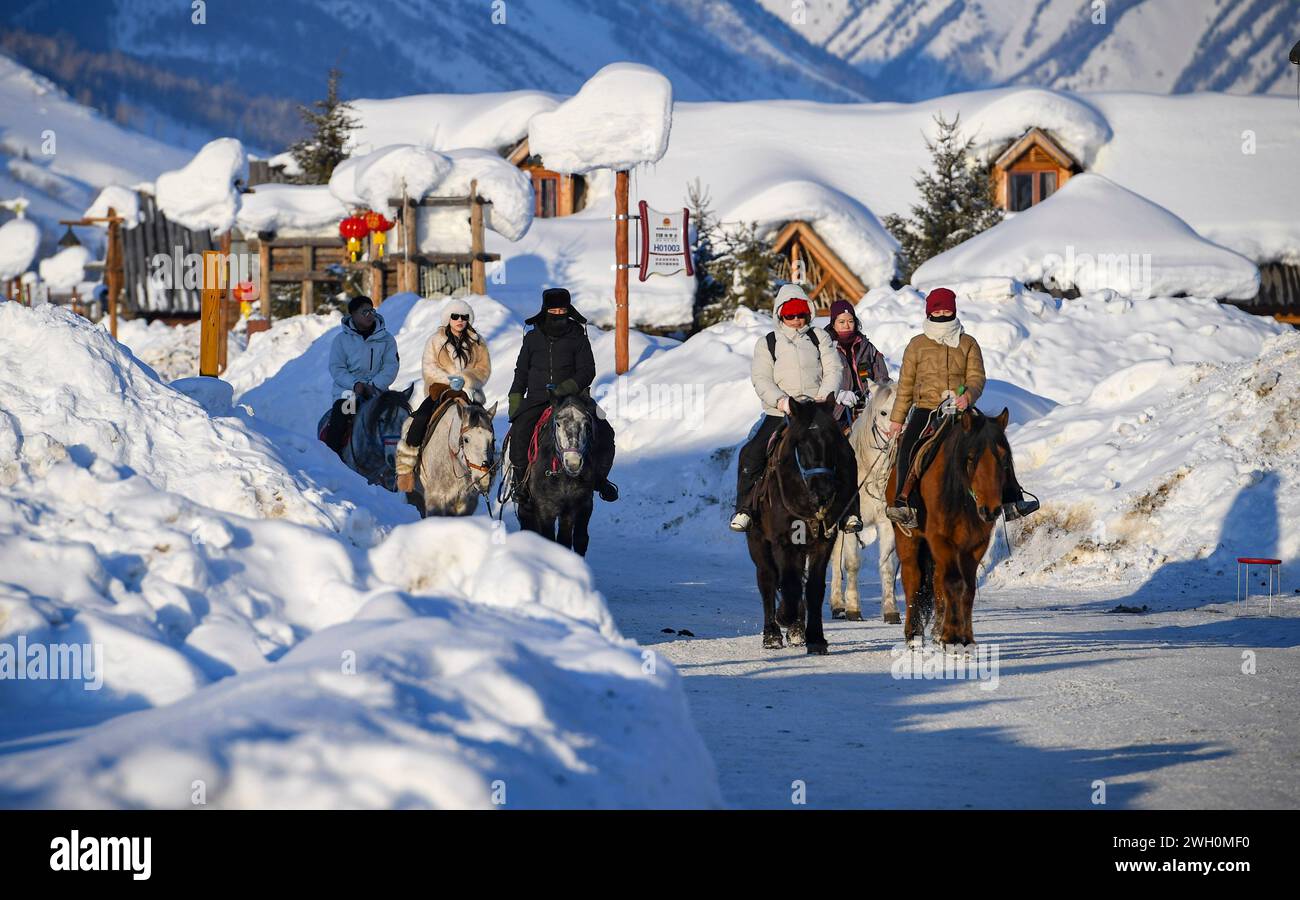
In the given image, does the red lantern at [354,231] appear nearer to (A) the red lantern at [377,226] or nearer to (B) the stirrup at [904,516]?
(A) the red lantern at [377,226]

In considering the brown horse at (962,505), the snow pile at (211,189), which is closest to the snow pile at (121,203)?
the snow pile at (211,189)

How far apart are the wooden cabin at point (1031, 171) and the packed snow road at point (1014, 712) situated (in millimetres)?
33948

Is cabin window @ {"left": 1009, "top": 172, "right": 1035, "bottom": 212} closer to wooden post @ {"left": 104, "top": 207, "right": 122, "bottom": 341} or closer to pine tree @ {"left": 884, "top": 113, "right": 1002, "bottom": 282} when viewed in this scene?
pine tree @ {"left": 884, "top": 113, "right": 1002, "bottom": 282}

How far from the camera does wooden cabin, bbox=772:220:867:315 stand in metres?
44.5

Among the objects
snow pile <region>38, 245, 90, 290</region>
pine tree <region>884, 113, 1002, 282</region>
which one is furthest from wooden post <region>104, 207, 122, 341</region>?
snow pile <region>38, 245, 90, 290</region>

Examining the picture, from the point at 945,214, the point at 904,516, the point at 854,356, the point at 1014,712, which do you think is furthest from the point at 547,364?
the point at 945,214

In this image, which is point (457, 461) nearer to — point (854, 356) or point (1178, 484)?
point (854, 356)

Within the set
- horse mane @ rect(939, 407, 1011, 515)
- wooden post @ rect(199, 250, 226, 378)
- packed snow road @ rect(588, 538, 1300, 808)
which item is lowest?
packed snow road @ rect(588, 538, 1300, 808)

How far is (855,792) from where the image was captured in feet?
24.8

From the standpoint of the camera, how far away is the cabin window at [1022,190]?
4853 cm

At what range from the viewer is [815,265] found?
45844 millimetres

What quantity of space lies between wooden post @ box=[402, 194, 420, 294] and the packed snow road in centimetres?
2136
